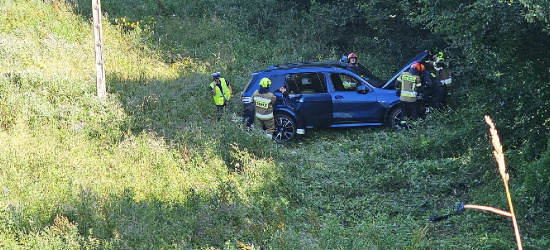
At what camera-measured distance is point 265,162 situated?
29.7 feet

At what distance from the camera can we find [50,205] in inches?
314

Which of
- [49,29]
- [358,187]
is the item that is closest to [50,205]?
[358,187]

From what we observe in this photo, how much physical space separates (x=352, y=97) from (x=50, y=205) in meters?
6.69

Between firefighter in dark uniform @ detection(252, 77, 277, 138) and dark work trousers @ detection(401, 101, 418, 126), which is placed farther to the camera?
dark work trousers @ detection(401, 101, 418, 126)

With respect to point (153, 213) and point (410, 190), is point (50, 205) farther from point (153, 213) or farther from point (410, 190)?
point (410, 190)

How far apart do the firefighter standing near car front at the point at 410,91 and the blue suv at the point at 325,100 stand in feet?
0.69

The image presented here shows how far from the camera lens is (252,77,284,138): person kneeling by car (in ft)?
36.8

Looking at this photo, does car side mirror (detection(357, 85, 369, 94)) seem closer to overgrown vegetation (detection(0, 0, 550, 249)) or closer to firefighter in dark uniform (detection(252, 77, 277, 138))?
overgrown vegetation (detection(0, 0, 550, 249))

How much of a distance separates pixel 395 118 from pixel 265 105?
9.84ft

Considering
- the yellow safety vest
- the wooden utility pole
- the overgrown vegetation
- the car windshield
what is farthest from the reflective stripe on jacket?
the yellow safety vest

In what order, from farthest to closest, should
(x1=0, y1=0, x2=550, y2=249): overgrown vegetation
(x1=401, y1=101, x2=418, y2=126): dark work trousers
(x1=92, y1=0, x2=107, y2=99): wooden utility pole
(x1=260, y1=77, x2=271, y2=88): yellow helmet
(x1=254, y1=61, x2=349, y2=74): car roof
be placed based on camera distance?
(x1=92, y1=0, x2=107, y2=99): wooden utility pole → (x1=254, y1=61, x2=349, y2=74): car roof → (x1=401, y1=101, x2=418, y2=126): dark work trousers → (x1=260, y1=77, x2=271, y2=88): yellow helmet → (x1=0, y1=0, x2=550, y2=249): overgrown vegetation

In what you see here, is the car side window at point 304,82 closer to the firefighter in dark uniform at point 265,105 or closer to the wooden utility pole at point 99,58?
the firefighter in dark uniform at point 265,105

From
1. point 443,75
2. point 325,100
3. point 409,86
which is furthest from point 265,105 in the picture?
point 443,75

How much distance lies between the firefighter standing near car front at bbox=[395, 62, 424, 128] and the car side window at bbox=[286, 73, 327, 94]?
1.76 meters
